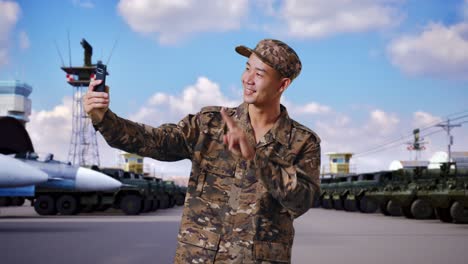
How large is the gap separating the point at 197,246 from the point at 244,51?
79cm

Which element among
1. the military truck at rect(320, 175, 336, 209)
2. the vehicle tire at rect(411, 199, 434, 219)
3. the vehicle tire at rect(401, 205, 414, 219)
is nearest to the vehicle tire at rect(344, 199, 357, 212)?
the military truck at rect(320, 175, 336, 209)

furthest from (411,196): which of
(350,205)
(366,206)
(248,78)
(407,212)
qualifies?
(248,78)

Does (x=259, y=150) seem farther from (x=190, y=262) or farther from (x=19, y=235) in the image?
(x=19, y=235)

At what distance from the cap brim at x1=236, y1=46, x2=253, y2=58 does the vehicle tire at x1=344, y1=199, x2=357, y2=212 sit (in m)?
31.6

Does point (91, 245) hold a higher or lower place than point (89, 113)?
lower

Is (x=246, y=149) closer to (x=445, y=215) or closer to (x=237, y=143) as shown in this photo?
(x=237, y=143)

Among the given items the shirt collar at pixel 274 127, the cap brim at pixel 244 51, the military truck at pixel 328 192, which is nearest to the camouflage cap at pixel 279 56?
the cap brim at pixel 244 51

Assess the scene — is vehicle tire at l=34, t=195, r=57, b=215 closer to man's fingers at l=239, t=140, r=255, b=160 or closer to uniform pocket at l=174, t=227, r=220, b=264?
uniform pocket at l=174, t=227, r=220, b=264

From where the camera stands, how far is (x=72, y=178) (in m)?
23.6

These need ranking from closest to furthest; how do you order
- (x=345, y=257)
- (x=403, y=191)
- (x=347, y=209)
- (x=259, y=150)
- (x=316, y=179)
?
(x=259, y=150) < (x=316, y=179) < (x=345, y=257) < (x=403, y=191) < (x=347, y=209)

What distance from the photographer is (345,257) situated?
10297 millimetres

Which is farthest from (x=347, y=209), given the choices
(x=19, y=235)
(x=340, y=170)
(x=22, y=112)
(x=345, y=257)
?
(x=22, y=112)

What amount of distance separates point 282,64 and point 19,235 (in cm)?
1401

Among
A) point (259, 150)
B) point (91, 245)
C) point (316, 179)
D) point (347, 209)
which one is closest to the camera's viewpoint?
point (259, 150)
